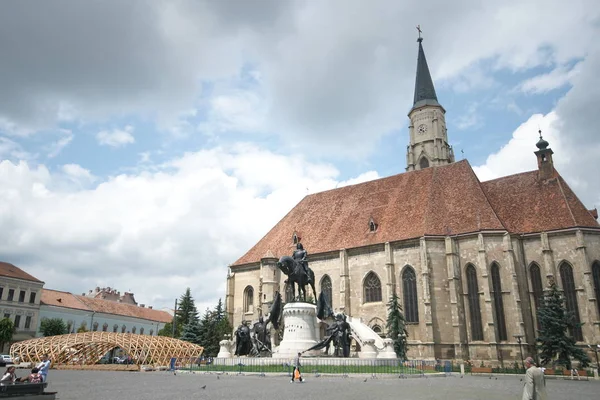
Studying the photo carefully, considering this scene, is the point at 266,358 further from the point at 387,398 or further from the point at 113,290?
the point at 113,290

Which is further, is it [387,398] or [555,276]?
[555,276]

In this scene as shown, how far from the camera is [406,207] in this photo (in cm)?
3844

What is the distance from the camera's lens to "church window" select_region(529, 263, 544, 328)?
3184cm

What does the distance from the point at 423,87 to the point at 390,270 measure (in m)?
28.7

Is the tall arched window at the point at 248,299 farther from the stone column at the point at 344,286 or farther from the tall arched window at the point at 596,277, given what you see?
the tall arched window at the point at 596,277

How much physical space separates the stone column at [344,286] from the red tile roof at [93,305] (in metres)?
37.3

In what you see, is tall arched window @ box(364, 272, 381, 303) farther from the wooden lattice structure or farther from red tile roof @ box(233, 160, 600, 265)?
the wooden lattice structure

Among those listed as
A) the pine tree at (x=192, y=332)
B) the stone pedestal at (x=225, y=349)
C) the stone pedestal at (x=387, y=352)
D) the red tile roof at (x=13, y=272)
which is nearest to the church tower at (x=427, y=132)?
the pine tree at (x=192, y=332)

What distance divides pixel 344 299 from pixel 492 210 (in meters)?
12.8

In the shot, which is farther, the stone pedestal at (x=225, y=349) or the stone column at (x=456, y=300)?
the stone column at (x=456, y=300)

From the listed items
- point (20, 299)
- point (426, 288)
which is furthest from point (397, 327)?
point (20, 299)

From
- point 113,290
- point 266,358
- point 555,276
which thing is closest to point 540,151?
point 555,276

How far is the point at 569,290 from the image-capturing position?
31156 millimetres

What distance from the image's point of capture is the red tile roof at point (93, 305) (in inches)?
2235
